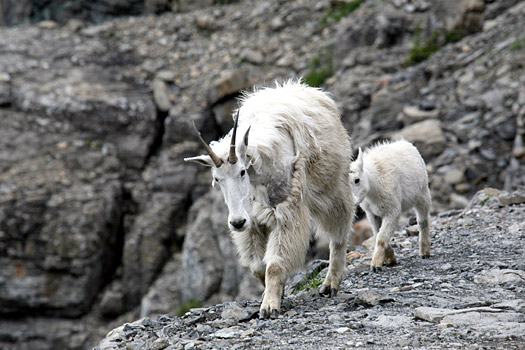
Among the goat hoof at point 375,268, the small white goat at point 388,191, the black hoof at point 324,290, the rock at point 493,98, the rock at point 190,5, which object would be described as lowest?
the goat hoof at point 375,268

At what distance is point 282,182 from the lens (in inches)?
209

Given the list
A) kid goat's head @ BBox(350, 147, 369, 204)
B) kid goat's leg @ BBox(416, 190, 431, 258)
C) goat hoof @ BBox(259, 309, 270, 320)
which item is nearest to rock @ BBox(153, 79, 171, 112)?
kid goat's leg @ BBox(416, 190, 431, 258)

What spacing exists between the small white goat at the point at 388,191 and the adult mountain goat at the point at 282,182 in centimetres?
116

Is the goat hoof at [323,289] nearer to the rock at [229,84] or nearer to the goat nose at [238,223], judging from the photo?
the goat nose at [238,223]

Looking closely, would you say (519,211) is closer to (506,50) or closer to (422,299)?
(422,299)

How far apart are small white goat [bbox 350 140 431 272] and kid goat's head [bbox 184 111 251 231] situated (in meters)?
2.50

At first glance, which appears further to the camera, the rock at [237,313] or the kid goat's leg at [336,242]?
the kid goat's leg at [336,242]

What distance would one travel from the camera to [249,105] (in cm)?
596

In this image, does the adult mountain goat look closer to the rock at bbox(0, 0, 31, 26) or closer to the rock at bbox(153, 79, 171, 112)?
the rock at bbox(153, 79, 171, 112)

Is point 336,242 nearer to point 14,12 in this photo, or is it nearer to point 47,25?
point 47,25

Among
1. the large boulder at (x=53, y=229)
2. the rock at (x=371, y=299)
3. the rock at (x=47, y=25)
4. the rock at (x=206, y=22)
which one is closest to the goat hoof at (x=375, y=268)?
the rock at (x=371, y=299)

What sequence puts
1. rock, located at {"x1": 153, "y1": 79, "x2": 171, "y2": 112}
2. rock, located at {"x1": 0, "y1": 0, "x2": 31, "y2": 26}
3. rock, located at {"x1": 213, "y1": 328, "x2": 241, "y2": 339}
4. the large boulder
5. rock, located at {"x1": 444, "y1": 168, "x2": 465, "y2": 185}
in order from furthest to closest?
1. rock, located at {"x1": 0, "y1": 0, "x2": 31, "y2": 26}
2. rock, located at {"x1": 153, "y1": 79, "x2": 171, "y2": 112}
3. the large boulder
4. rock, located at {"x1": 444, "y1": 168, "x2": 465, "y2": 185}
5. rock, located at {"x1": 213, "y1": 328, "x2": 241, "y2": 339}

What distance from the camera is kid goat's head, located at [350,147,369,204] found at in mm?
7148

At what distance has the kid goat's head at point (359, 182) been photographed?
7.15m
